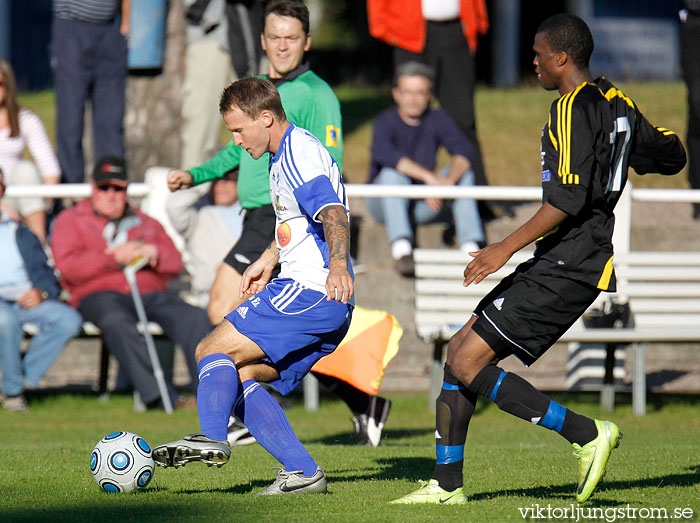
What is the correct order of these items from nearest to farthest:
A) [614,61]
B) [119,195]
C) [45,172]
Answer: [119,195] → [45,172] → [614,61]

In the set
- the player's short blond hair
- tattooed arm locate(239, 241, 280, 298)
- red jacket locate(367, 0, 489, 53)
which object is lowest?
tattooed arm locate(239, 241, 280, 298)

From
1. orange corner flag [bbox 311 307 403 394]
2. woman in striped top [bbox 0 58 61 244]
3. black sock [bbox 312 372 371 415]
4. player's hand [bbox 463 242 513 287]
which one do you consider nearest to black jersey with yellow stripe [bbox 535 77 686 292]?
player's hand [bbox 463 242 513 287]

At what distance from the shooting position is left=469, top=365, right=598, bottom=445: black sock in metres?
4.68

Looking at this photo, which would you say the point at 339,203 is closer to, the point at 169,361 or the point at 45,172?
the point at 169,361

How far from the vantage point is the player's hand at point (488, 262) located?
4.55m

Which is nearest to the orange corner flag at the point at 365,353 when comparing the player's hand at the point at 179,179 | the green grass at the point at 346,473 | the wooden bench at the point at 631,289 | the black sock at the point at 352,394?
the black sock at the point at 352,394

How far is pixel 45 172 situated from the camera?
33.6ft

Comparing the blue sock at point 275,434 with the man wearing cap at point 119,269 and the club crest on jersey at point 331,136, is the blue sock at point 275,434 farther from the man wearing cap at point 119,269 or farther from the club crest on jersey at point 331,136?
the man wearing cap at point 119,269

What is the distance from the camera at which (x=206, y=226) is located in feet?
31.2

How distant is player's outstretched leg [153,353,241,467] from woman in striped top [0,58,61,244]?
5.55m

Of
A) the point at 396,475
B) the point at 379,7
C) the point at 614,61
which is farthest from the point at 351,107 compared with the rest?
the point at 396,475

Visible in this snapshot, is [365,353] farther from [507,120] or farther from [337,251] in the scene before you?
[507,120]

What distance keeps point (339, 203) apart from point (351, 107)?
605 inches

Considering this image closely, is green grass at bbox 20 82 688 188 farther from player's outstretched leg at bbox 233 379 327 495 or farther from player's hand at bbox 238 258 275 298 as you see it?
player's outstretched leg at bbox 233 379 327 495
